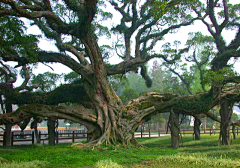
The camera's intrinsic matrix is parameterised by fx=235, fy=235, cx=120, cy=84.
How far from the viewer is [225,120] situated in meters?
17.9

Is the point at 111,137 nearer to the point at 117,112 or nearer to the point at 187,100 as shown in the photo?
the point at 117,112

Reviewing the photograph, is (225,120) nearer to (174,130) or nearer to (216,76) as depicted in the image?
(174,130)

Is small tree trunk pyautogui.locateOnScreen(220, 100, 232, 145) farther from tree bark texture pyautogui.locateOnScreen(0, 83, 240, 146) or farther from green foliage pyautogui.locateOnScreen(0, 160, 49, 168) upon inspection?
green foliage pyautogui.locateOnScreen(0, 160, 49, 168)

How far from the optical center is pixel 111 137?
47.8ft

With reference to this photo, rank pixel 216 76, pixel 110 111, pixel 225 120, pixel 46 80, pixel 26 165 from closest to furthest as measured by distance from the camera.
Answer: pixel 26 165, pixel 216 76, pixel 110 111, pixel 225 120, pixel 46 80

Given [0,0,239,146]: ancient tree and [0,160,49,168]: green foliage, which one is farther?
[0,0,239,146]: ancient tree

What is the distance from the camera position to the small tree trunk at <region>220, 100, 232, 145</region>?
680 inches

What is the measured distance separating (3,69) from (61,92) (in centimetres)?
526

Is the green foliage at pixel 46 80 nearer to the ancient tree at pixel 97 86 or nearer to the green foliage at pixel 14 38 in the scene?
the ancient tree at pixel 97 86

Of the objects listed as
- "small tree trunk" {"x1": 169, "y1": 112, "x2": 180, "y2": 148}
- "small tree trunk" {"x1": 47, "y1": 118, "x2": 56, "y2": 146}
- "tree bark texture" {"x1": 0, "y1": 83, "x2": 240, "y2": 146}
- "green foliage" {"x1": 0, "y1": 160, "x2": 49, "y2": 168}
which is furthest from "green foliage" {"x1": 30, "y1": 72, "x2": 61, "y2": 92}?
"green foliage" {"x1": 0, "y1": 160, "x2": 49, "y2": 168}

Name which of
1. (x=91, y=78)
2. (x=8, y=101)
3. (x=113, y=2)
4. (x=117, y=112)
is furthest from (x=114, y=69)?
(x=8, y=101)

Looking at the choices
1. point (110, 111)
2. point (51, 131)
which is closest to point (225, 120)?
point (110, 111)

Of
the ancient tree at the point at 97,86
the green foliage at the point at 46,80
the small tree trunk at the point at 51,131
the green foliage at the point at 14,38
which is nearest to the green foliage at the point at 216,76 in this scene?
the ancient tree at the point at 97,86

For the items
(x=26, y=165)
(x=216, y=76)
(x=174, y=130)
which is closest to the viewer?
(x=26, y=165)
